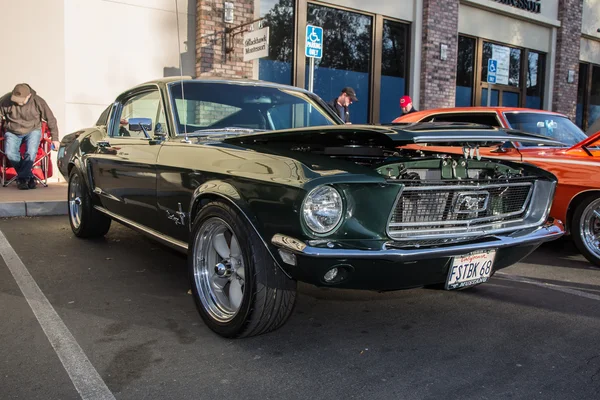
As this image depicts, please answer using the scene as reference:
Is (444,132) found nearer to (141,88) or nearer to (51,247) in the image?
(141,88)

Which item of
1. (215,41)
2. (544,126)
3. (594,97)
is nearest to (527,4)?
(594,97)

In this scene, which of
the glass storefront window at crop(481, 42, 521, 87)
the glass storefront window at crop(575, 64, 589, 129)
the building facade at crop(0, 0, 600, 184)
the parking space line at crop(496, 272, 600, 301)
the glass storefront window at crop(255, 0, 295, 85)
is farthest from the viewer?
the glass storefront window at crop(575, 64, 589, 129)

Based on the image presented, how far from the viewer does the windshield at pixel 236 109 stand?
4.03 m

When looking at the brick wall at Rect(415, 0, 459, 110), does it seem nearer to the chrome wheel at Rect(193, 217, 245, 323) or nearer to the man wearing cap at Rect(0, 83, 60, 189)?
the man wearing cap at Rect(0, 83, 60, 189)

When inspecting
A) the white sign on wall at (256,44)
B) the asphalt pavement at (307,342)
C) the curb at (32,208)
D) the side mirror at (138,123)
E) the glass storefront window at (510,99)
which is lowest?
the asphalt pavement at (307,342)

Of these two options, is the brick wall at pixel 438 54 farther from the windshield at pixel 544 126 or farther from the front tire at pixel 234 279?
the front tire at pixel 234 279

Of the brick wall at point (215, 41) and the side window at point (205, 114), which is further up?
the brick wall at point (215, 41)

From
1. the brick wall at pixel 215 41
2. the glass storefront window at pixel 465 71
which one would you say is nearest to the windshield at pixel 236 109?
the brick wall at pixel 215 41

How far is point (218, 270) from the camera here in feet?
10.6

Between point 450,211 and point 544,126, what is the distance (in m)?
3.93

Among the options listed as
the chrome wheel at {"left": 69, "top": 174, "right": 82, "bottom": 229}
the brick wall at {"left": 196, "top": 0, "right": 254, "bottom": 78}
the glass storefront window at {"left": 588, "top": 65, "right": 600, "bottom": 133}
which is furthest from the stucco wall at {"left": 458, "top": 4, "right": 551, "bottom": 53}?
the chrome wheel at {"left": 69, "top": 174, "right": 82, "bottom": 229}

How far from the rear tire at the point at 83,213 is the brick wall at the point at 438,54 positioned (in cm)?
915

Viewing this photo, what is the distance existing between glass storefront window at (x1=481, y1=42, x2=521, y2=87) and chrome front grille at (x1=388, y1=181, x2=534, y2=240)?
11405 mm

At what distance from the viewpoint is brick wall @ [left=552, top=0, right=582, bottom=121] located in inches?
630
